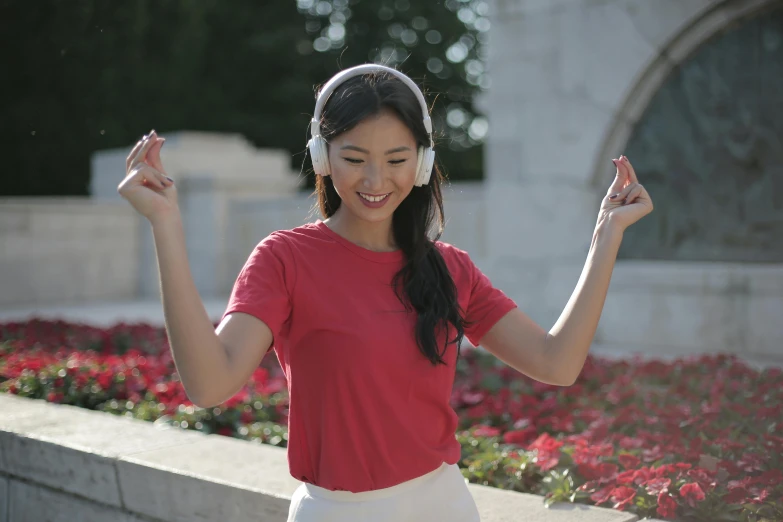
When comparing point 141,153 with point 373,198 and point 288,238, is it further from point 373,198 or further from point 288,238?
point 373,198

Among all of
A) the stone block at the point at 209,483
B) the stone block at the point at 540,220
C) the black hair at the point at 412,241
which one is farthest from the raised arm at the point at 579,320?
the stone block at the point at 540,220

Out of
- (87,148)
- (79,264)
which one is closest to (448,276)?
(79,264)

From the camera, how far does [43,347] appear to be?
697 centimetres

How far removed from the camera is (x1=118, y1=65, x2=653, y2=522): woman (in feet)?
5.75

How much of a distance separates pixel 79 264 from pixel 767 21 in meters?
10.1

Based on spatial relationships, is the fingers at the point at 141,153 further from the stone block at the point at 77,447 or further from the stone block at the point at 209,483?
the stone block at the point at 77,447

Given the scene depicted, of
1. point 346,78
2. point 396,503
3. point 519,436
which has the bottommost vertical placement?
point 519,436

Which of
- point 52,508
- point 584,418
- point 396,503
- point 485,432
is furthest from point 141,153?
point 584,418

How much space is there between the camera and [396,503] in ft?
6.09

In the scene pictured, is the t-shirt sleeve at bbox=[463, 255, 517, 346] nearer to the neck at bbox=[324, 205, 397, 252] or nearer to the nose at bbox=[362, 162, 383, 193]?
the neck at bbox=[324, 205, 397, 252]

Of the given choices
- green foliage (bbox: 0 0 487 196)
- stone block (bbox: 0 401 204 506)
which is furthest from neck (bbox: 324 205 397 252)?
green foliage (bbox: 0 0 487 196)

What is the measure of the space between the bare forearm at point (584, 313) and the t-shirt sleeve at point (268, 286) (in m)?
0.65

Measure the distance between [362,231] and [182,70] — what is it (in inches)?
905

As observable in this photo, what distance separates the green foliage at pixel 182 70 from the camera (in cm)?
1755
